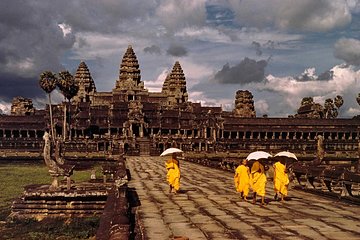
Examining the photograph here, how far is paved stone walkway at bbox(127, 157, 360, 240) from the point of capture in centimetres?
913

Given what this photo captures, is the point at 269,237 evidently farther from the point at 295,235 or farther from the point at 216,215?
the point at 216,215

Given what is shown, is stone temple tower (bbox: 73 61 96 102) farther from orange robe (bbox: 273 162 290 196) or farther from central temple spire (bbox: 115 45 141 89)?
orange robe (bbox: 273 162 290 196)

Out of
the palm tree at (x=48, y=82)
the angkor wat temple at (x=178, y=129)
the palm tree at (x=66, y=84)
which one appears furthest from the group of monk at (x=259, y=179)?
the palm tree at (x=66, y=84)

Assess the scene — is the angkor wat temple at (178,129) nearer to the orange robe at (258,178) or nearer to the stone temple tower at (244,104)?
the stone temple tower at (244,104)

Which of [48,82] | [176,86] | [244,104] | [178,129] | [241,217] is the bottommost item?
[241,217]

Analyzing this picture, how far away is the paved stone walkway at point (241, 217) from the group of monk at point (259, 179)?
37 centimetres

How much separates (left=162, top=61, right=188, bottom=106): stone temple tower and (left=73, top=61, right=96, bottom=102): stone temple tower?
16869 mm

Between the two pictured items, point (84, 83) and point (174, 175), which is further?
point (84, 83)

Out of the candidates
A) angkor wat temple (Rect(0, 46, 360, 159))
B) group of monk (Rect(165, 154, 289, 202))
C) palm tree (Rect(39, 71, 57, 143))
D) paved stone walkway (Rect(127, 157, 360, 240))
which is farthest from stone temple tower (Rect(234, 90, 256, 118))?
group of monk (Rect(165, 154, 289, 202))

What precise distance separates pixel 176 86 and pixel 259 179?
282 feet

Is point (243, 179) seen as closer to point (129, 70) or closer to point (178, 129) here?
point (178, 129)

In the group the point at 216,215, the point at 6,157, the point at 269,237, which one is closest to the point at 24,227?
the point at 216,215

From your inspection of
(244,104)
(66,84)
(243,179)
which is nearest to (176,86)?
(244,104)

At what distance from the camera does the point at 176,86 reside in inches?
3907
